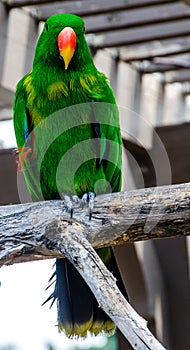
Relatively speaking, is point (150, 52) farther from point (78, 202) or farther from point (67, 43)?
point (78, 202)

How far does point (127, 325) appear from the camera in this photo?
1.82m

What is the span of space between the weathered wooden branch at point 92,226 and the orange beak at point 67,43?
0.61 metres

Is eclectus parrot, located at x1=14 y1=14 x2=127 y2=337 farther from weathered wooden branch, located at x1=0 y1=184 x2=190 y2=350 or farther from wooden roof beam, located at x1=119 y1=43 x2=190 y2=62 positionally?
wooden roof beam, located at x1=119 y1=43 x2=190 y2=62

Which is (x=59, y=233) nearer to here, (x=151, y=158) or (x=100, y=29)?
(x=100, y=29)

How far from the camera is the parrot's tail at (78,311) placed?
241 centimetres

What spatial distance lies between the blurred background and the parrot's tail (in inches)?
36.7

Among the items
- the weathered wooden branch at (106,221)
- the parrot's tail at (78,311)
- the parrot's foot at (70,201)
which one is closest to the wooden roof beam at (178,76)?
the parrot's foot at (70,201)

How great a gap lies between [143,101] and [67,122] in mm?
1593

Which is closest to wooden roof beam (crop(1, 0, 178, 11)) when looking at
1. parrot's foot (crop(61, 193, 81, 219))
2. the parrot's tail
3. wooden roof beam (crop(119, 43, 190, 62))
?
wooden roof beam (crop(119, 43, 190, 62))

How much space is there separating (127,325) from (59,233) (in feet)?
1.34

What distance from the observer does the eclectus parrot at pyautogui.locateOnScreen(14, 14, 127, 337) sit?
8.72 feet

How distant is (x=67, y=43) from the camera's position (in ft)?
8.52

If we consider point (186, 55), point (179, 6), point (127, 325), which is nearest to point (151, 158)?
point (186, 55)

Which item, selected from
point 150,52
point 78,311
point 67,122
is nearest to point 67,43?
point 67,122
